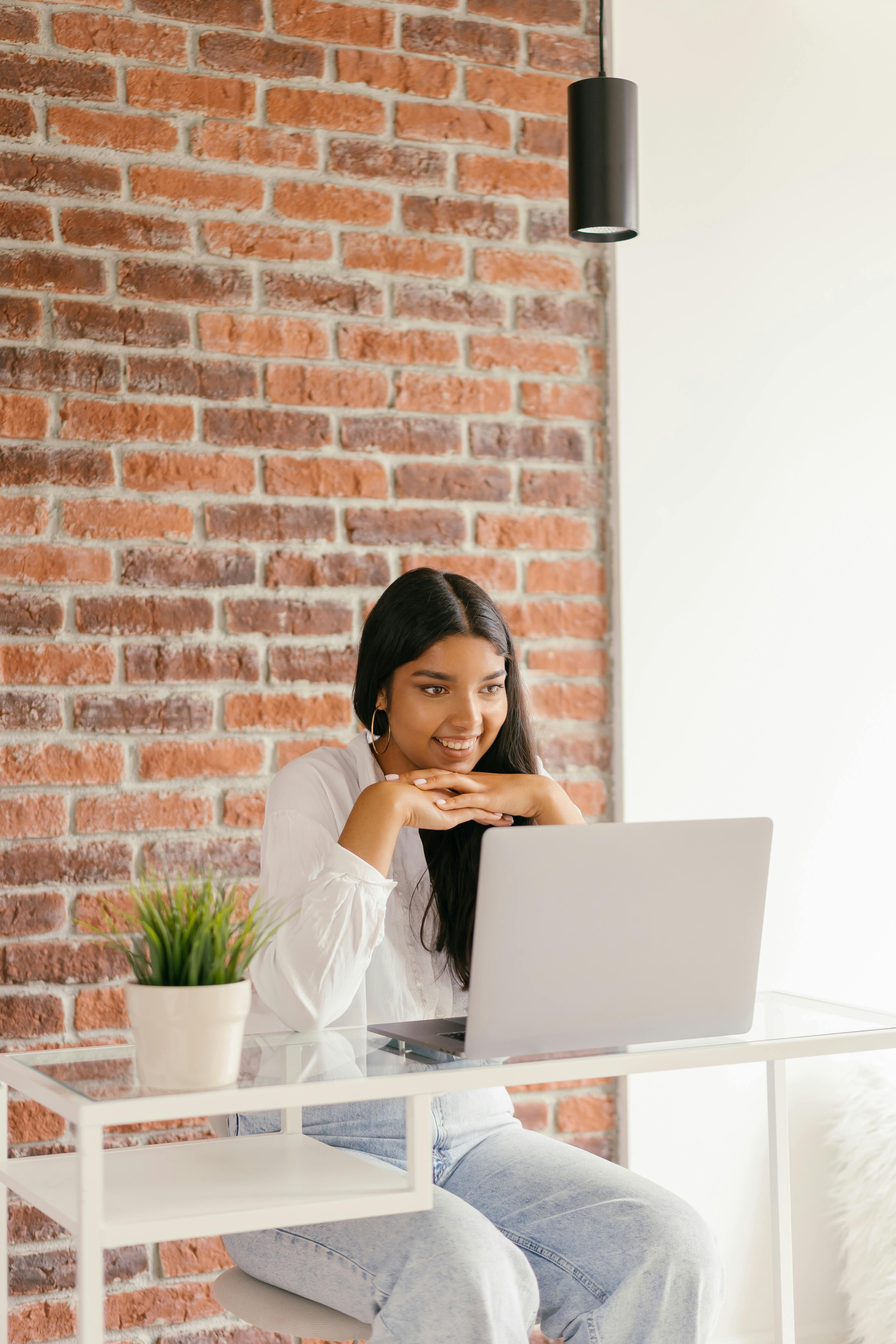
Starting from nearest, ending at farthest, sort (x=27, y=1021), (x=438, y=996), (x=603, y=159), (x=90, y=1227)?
1. (x=90, y=1227)
2. (x=603, y=159)
3. (x=438, y=996)
4. (x=27, y=1021)

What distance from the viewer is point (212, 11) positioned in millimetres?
2225

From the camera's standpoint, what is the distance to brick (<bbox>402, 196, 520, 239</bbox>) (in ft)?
7.69

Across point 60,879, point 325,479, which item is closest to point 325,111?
point 325,479

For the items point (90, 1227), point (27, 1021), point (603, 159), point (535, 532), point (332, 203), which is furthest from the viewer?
point (535, 532)

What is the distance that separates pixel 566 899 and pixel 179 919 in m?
0.35

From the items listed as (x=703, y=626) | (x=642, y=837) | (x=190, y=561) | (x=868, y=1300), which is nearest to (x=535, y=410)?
(x=703, y=626)

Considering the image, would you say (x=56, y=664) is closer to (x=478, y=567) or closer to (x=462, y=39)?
(x=478, y=567)

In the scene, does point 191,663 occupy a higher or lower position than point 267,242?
lower

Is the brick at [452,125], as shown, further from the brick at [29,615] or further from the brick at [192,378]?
the brick at [29,615]

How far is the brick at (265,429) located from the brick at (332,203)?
0.33 meters

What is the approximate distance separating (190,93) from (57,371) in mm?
510

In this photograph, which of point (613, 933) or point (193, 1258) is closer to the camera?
point (613, 933)

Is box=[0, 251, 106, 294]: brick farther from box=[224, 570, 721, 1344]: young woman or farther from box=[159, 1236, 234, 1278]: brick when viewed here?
box=[159, 1236, 234, 1278]: brick

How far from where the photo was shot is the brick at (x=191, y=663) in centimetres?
215
